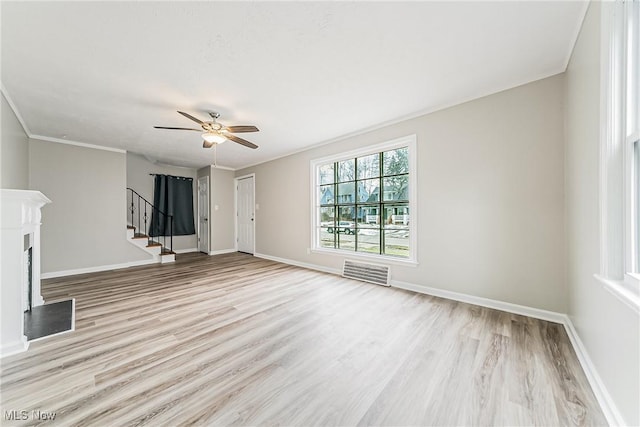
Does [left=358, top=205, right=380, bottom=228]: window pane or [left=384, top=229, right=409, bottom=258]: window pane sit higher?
[left=358, top=205, right=380, bottom=228]: window pane

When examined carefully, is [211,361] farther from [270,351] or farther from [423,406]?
[423,406]

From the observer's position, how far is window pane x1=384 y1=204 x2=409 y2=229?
11.3 feet

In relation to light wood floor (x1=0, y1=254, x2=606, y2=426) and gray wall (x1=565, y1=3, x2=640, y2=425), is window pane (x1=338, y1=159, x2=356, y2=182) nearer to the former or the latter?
light wood floor (x1=0, y1=254, x2=606, y2=426)

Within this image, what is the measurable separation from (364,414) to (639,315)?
1.33 meters

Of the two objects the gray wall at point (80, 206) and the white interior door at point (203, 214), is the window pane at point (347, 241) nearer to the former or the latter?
the white interior door at point (203, 214)

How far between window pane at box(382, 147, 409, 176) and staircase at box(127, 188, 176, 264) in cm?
517

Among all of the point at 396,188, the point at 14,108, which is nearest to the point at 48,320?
the point at 14,108

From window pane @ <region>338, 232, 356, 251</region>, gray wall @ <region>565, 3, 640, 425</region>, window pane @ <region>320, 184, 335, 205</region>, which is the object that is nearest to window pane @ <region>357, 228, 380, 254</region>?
window pane @ <region>338, 232, 356, 251</region>

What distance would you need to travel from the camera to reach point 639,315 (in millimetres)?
959

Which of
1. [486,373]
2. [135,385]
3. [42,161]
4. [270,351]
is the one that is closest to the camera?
[135,385]

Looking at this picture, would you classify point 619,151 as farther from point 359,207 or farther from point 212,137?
point 212,137

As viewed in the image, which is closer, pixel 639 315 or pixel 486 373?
pixel 639 315

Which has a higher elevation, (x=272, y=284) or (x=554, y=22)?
(x=554, y=22)

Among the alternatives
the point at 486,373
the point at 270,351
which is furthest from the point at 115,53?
the point at 486,373
